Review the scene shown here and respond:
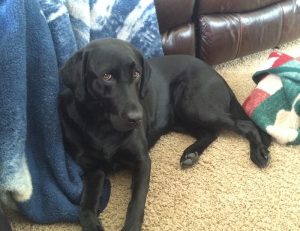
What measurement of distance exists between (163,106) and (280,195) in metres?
0.55

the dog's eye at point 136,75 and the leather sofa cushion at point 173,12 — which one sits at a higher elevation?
the dog's eye at point 136,75

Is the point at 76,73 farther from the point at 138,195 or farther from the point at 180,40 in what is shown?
the point at 180,40

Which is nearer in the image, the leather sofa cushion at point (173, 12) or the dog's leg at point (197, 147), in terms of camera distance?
the dog's leg at point (197, 147)

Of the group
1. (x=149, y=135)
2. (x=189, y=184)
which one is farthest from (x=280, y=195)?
(x=149, y=135)

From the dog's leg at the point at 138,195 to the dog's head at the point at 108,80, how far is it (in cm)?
18

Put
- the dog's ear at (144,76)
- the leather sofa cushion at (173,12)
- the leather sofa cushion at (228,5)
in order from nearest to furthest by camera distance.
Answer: the dog's ear at (144,76) < the leather sofa cushion at (173,12) < the leather sofa cushion at (228,5)

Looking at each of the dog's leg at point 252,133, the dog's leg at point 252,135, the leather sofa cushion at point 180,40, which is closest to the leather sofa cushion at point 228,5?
the leather sofa cushion at point 180,40

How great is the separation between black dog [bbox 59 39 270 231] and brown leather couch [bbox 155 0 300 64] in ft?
0.83

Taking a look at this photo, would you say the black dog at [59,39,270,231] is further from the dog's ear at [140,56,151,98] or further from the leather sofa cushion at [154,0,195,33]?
the leather sofa cushion at [154,0,195,33]

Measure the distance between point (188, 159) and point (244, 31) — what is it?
0.94m

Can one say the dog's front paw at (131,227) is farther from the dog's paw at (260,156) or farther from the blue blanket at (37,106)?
the dog's paw at (260,156)

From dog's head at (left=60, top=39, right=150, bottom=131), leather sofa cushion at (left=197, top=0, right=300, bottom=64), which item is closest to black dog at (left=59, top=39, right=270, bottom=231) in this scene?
dog's head at (left=60, top=39, right=150, bottom=131)

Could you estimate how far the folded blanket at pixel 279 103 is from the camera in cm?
150

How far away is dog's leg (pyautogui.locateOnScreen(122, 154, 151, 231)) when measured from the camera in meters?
1.11
